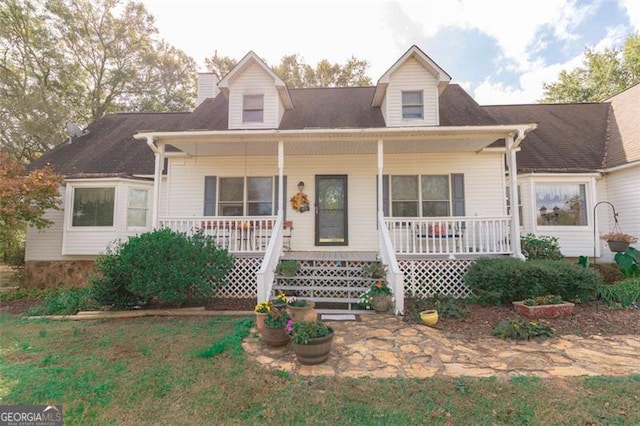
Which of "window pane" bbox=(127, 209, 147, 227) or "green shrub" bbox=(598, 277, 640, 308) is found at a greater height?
"window pane" bbox=(127, 209, 147, 227)

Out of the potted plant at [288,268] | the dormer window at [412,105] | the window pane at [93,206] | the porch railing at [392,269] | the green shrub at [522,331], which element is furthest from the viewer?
the window pane at [93,206]

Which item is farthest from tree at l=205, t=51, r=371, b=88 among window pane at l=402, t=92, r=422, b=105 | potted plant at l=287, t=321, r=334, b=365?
potted plant at l=287, t=321, r=334, b=365

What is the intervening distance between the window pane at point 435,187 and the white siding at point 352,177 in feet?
0.67

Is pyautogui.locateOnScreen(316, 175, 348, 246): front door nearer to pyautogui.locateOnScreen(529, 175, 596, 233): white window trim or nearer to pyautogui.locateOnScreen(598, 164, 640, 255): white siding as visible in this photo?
pyautogui.locateOnScreen(529, 175, 596, 233): white window trim

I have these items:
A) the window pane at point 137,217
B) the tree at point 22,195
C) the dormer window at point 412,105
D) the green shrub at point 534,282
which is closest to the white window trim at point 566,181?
the green shrub at point 534,282

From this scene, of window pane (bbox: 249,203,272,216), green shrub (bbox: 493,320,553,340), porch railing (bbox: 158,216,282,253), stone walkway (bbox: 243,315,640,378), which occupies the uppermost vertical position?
window pane (bbox: 249,203,272,216)

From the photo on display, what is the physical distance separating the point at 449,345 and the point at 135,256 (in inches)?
225

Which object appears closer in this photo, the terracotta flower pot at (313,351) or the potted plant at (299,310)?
the terracotta flower pot at (313,351)

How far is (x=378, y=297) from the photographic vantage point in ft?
18.1

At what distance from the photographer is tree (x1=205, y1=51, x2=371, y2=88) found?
20.3 m

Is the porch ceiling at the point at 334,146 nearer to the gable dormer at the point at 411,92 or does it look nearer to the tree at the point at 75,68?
the gable dormer at the point at 411,92

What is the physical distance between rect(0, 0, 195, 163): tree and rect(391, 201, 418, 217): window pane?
15.9m

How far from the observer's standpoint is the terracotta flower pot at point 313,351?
349 cm

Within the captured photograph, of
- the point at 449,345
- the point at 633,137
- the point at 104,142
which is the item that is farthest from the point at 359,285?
the point at 104,142
